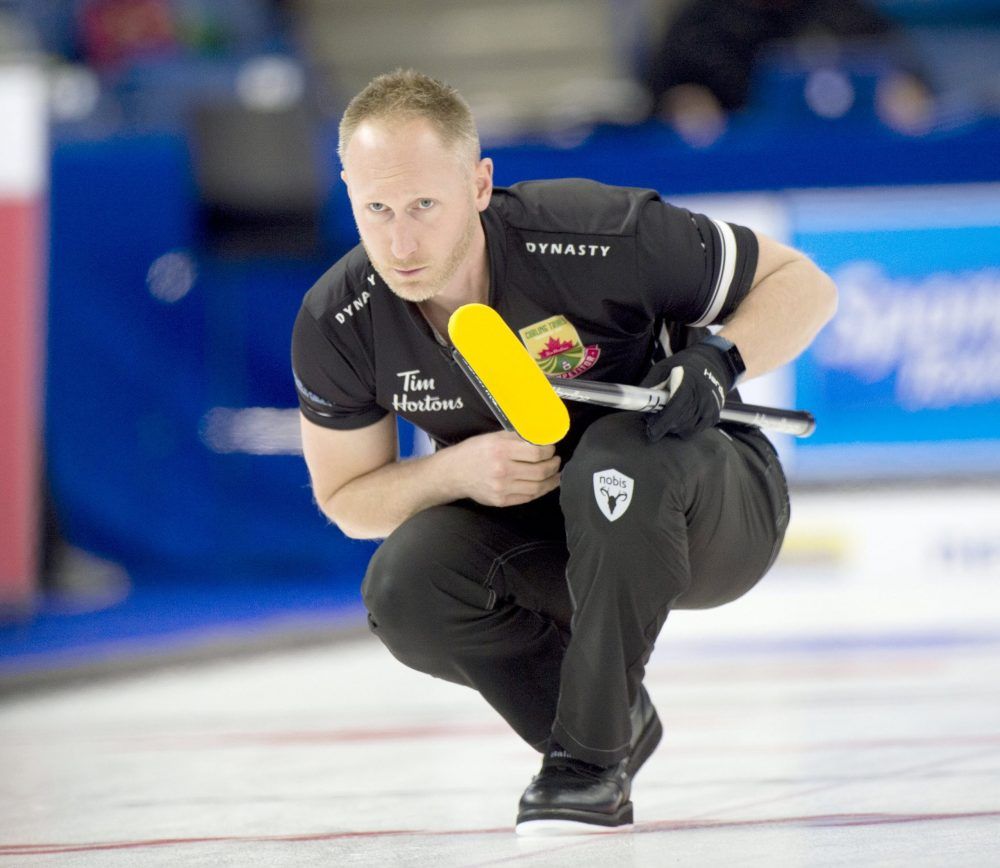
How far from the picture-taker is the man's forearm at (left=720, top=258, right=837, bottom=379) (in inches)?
104

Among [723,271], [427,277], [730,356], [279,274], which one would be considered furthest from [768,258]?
[279,274]

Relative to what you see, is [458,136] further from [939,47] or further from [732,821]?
[939,47]

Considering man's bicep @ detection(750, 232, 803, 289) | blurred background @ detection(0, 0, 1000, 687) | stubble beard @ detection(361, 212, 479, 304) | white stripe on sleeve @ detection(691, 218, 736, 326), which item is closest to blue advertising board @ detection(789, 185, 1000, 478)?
blurred background @ detection(0, 0, 1000, 687)

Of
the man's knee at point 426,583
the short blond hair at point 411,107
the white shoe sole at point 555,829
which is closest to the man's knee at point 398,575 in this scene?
the man's knee at point 426,583

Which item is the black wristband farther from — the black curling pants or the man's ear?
the man's ear

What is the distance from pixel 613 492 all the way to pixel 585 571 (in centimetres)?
13

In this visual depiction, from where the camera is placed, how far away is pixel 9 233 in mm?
7090

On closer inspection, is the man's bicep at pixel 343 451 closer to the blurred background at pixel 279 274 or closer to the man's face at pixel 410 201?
the man's face at pixel 410 201

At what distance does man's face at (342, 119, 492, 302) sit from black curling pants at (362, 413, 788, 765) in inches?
14.3

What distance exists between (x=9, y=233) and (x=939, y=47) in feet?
16.9

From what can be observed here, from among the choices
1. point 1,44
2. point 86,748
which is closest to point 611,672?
point 86,748

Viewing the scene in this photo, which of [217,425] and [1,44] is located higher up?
[1,44]

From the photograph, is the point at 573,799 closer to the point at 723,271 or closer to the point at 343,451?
the point at 343,451

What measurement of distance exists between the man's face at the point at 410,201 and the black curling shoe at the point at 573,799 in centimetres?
77
